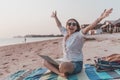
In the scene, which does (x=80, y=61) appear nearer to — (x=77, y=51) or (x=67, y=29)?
(x=77, y=51)

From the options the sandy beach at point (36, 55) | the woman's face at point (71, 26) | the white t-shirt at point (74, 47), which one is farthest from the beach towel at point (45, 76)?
the sandy beach at point (36, 55)

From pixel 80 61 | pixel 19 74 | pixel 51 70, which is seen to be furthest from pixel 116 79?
pixel 19 74

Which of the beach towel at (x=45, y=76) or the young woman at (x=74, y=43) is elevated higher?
the young woman at (x=74, y=43)

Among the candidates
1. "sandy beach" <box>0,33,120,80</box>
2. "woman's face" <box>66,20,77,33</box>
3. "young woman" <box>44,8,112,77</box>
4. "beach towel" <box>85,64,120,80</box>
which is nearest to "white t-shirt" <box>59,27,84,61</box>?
"young woman" <box>44,8,112,77</box>

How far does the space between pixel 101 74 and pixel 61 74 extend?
0.89 metres

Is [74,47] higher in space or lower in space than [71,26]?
lower

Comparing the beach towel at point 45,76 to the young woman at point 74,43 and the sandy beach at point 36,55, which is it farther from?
the sandy beach at point 36,55

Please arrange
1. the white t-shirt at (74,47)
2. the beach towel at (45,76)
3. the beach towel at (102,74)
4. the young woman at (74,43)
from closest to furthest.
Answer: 1. the beach towel at (102,74)
2. the beach towel at (45,76)
3. the young woman at (74,43)
4. the white t-shirt at (74,47)

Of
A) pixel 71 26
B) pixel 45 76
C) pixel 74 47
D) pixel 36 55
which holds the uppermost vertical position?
pixel 71 26

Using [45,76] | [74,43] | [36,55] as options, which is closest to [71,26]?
[74,43]

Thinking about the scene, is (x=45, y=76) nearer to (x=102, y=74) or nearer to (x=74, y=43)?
(x=74, y=43)

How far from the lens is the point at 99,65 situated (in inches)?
294

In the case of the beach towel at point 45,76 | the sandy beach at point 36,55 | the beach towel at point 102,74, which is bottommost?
the sandy beach at point 36,55

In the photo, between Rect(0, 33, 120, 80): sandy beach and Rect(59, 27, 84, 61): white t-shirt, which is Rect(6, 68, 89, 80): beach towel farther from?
Rect(0, 33, 120, 80): sandy beach
